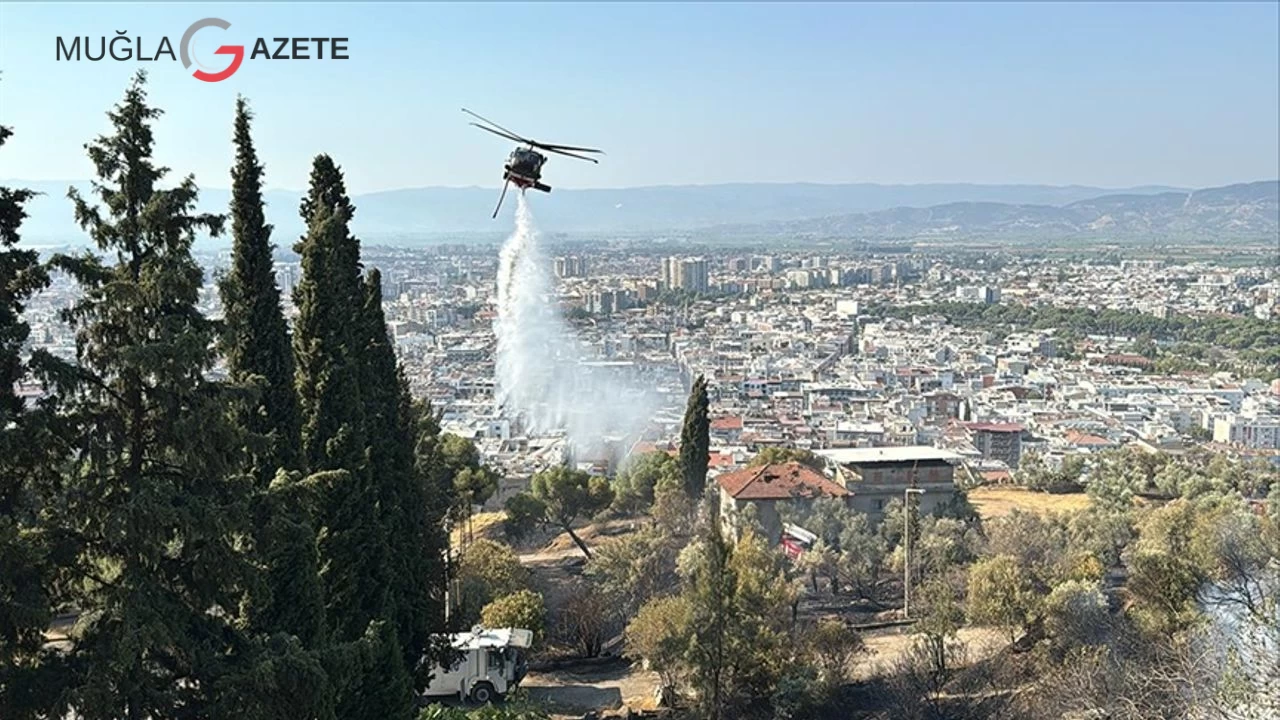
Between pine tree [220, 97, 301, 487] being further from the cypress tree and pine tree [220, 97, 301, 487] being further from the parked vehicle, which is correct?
the parked vehicle

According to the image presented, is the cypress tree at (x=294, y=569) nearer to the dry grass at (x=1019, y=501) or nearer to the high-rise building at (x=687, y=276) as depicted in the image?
the dry grass at (x=1019, y=501)

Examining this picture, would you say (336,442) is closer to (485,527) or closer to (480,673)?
(480,673)

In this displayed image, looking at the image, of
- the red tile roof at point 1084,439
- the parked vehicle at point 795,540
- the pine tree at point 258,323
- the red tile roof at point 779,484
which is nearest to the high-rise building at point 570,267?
the red tile roof at point 1084,439

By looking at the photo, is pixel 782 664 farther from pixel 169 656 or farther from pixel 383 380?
pixel 169 656

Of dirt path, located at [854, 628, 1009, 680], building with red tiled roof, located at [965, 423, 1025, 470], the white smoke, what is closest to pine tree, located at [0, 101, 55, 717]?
dirt path, located at [854, 628, 1009, 680]

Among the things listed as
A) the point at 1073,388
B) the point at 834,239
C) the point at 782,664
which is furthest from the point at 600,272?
the point at 782,664

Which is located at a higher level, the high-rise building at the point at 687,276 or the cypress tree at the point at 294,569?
the cypress tree at the point at 294,569
